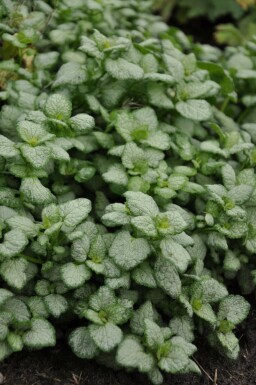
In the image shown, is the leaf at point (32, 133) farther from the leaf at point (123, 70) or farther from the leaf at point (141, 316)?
the leaf at point (141, 316)

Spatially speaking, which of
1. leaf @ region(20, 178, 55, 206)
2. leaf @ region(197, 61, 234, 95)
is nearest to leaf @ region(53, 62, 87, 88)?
leaf @ region(20, 178, 55, 206)

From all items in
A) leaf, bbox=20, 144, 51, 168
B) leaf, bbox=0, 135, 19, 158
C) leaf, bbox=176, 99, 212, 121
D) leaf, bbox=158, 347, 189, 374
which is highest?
leaf, bbox=176, 99, 212, 121

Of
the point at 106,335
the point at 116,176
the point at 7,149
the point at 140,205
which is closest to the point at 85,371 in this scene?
the point at 106,335

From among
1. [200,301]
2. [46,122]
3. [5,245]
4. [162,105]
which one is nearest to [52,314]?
[5,245]

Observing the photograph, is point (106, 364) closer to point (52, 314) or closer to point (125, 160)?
point (52, 314)

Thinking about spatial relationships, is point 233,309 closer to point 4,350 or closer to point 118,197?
point 118,197

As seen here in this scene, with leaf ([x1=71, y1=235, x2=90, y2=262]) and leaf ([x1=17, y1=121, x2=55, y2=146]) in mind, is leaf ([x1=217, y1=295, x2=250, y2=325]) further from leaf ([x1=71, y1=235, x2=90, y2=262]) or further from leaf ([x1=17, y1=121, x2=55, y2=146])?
leaf ([x1=17, y1=121, x2=55, y2=146])
